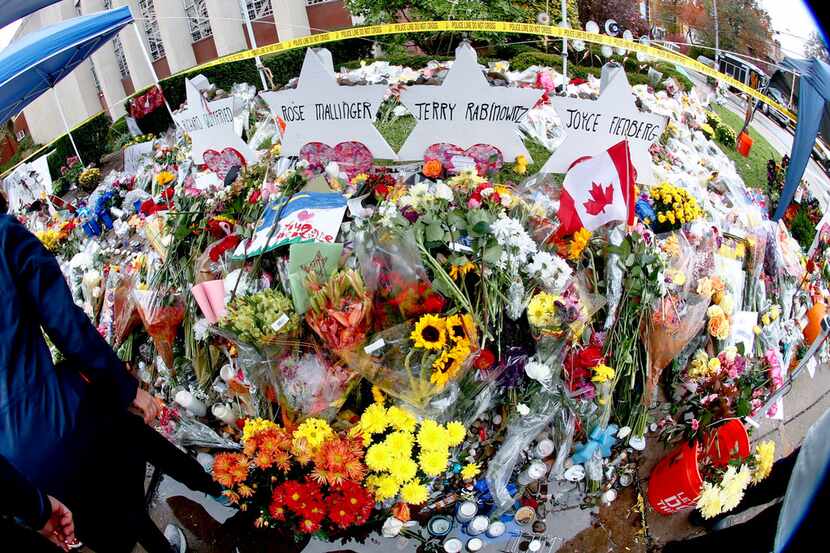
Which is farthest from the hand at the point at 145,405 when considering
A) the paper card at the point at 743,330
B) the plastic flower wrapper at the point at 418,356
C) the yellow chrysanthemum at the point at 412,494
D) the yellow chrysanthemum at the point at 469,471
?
the paper card at the point at 743,330

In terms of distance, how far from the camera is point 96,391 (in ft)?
6.18

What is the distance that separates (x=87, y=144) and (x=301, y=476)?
10.3 meters

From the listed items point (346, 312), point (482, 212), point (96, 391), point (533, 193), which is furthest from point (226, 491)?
point (533, 193)

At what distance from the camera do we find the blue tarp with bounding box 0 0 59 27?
4.51m

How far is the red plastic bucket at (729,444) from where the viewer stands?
7.65 ft

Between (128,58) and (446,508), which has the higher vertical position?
(128,58)

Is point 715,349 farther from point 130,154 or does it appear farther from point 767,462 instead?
point 130,154

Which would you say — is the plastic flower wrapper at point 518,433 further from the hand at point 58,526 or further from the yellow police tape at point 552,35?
the yellow police tape at point 552,35

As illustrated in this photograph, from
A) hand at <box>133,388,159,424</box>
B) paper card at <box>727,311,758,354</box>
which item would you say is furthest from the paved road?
hand at <box>133,388,159,424</box>

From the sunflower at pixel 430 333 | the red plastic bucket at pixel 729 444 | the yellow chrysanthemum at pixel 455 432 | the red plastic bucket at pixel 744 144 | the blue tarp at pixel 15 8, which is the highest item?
the blue tarp at pixel 15 8

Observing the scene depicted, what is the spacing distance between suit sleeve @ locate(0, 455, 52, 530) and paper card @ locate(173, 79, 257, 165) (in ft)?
8.77

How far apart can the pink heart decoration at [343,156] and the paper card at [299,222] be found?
0.44m

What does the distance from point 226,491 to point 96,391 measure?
26.8 inches

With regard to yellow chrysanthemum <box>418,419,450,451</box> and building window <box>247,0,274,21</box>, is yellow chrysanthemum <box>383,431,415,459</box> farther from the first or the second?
building window <box>247,0,274,21</box>
